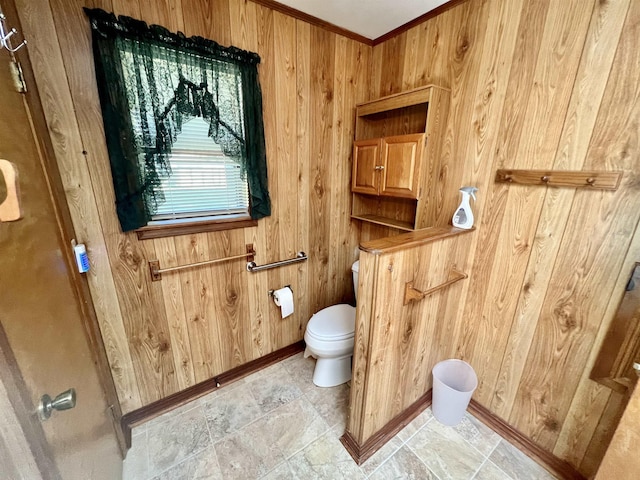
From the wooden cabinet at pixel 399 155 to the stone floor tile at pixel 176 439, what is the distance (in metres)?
1.74

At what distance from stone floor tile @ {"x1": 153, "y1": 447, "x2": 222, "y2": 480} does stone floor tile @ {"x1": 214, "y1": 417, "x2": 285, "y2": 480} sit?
0.03 m

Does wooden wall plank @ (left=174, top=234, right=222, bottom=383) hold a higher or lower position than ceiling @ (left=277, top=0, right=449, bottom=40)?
lower

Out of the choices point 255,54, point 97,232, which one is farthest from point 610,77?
point 97,232

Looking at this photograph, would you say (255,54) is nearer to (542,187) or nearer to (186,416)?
(542,187)

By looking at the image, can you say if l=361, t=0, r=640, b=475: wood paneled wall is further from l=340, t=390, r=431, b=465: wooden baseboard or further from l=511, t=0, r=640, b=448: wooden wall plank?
l=340, t=390, r=431, b=465: wooden baseboard

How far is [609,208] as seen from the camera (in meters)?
1.09

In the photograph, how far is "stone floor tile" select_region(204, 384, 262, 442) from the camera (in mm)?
1529

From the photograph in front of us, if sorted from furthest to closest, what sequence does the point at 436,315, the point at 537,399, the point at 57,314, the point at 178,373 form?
the point at 178,373
the point at 436,315
the point at 537,399
the point at 57,314

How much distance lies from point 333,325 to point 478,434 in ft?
3.41

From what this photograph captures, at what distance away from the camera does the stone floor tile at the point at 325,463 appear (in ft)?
4.27

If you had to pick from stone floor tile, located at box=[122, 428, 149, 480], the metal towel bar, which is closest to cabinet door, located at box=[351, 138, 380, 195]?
the metal towel bar

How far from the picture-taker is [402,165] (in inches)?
64.8

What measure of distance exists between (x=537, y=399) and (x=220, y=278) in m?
1.91

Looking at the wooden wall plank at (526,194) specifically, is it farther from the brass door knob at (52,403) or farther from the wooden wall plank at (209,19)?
the brass door knob at (52,403)
